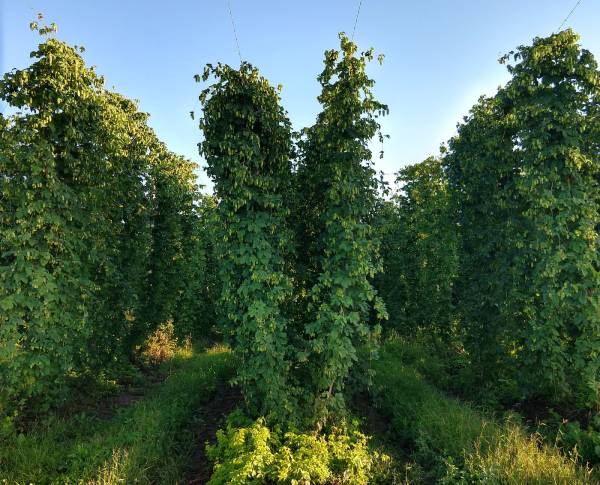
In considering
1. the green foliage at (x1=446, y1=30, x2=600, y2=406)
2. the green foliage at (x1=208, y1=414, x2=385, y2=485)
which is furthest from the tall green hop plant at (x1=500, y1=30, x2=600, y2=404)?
the green foliage at (x1=208, y1=414, x2=385, y2=485)

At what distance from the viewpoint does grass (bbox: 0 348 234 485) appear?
4758 millimetres

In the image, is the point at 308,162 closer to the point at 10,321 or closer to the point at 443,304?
the point at 10,321

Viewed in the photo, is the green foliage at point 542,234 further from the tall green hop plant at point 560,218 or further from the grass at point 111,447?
the grass at point 111,447

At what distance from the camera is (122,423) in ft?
20.6

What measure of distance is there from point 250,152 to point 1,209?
4.18 m

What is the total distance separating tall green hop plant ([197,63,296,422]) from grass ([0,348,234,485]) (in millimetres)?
1484

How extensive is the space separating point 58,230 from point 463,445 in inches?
291

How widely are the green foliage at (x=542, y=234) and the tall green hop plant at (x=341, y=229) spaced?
2926mm

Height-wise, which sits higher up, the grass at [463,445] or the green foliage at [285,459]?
the grass at [463,445]

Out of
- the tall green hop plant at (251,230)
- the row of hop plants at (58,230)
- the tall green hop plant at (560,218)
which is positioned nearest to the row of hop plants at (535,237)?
the tall green hop plant at (560,218)

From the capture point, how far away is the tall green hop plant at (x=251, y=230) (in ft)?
18.7

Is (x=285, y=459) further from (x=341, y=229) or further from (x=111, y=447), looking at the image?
(x=341, y=229)

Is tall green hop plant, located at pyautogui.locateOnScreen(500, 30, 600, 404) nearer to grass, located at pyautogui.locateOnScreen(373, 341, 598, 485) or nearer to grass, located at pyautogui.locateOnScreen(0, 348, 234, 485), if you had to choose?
grass, located at pyautogui.locateOnScreen(373, 341, 598, 485)

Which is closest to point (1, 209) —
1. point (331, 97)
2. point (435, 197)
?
point (331, 97)
